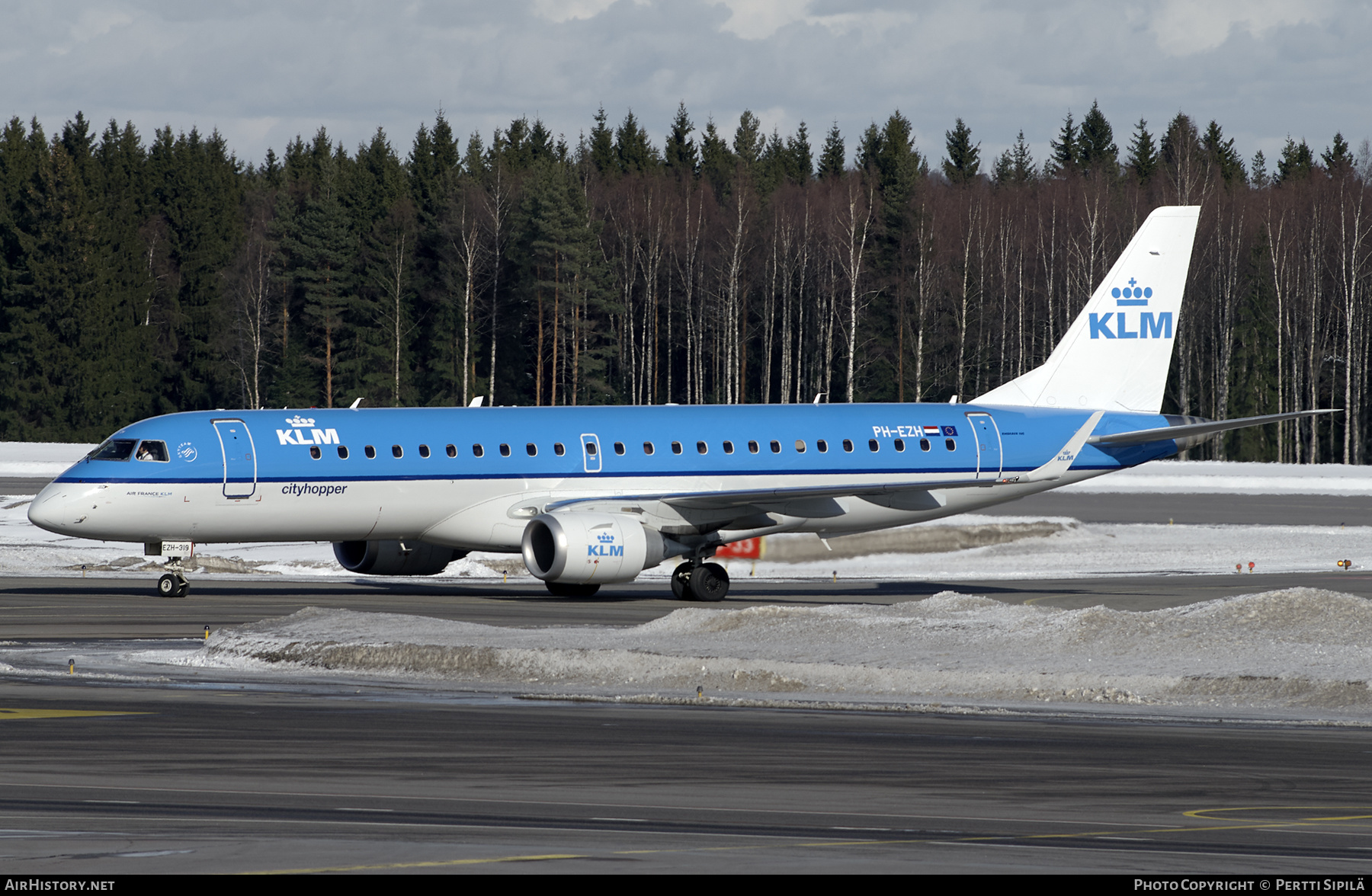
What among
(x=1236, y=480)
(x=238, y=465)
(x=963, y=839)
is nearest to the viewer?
(x=963, y=839)

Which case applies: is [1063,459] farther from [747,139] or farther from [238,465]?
Result: [747,139]

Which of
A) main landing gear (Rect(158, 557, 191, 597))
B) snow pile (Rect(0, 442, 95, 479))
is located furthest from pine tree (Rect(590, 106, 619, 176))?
main landing gear (Rect(158, 557, 191, 597))

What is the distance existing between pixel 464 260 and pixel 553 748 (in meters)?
96.4

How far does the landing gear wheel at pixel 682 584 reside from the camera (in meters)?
35.0

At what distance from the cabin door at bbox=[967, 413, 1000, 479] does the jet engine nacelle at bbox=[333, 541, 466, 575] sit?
1107cm

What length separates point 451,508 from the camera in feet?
110

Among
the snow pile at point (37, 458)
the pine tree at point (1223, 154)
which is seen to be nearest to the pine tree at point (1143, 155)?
the pine tree at point (1223, 154)

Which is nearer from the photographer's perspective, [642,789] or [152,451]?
[642,789]

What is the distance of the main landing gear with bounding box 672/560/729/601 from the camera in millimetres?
34844

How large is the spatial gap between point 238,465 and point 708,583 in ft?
29.6

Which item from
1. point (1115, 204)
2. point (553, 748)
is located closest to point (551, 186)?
point (1115, 204)

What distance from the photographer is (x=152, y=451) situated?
104ft

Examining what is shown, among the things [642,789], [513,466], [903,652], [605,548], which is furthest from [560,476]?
[642,789]

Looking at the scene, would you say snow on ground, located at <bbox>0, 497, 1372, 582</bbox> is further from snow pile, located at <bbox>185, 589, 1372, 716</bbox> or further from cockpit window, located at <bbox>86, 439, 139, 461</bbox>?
snow pile, located at <bbox>185, 589, 1372, 716</bbox>
